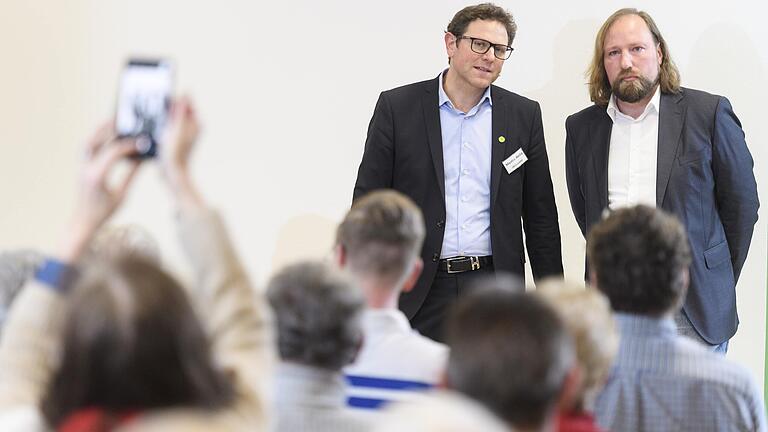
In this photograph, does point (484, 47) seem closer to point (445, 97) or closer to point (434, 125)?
point (445, 97)

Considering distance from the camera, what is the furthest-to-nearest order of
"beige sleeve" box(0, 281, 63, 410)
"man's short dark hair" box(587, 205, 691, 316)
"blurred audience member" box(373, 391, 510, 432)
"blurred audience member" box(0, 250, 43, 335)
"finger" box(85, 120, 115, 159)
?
"man's short dark hair" box(587, 205, 691, 316), "blurred audience member" box(0, 250, 43, 335), "finger" box(85, 120, 115, 159), "beige sleeve" box(0, 281, 63, 410), "blurred audience member" box(373, 391, 510, 432)

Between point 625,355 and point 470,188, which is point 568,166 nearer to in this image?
point 470,188

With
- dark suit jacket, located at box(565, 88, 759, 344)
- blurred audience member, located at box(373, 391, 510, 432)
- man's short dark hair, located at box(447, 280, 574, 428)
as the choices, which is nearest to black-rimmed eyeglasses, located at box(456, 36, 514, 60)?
dark suit jacket, located at box(565, 88, 759, 344)

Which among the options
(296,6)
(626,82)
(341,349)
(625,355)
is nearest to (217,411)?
(341,349)

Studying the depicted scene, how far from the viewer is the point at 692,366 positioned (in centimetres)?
241

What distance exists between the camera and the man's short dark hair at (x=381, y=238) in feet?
8.66

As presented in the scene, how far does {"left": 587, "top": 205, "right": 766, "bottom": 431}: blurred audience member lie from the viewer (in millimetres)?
2402

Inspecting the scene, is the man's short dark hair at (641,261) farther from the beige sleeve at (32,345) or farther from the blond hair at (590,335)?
the beige sleeve at (32,345)

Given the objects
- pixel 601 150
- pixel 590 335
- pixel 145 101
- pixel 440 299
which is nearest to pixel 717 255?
pixel 601 150

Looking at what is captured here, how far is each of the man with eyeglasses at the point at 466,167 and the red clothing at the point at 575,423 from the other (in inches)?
92.0

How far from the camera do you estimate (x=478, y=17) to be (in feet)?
14.7

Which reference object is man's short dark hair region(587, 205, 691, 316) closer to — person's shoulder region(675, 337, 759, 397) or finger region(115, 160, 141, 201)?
person's shoulder region(675, 337, 759, 397)

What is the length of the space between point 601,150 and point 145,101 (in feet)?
8.79

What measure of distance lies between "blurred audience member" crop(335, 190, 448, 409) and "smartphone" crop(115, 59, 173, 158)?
23.5 inches
